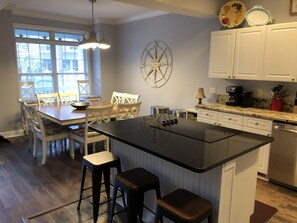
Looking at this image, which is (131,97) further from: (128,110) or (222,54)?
(222,54)

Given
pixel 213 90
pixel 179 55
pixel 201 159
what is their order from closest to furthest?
pixel 201 159 < pixel 213 90 < pixel 179 55

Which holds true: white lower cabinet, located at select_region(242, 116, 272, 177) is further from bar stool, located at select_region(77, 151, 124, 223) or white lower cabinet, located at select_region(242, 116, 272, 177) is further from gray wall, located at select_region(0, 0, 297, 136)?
bar stool, located at select_region(77, 151, 124, 223)

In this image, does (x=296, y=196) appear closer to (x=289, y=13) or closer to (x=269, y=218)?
(x=269, y=218)

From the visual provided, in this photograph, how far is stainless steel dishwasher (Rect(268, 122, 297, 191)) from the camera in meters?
2.87

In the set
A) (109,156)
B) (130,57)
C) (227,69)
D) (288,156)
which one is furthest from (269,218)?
(130,57)

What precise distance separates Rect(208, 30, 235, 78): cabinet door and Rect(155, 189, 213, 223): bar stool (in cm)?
251

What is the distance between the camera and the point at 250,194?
81.0 inches

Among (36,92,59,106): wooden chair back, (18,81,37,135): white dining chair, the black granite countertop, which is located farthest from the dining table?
the black granite countertop

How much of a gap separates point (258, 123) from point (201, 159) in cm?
195

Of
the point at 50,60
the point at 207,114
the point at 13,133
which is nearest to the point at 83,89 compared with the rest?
the point at 50,60

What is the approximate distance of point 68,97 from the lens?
17.6 feet

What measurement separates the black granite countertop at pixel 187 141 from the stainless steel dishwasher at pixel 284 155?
1.07 metres

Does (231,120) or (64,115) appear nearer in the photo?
(231,120)

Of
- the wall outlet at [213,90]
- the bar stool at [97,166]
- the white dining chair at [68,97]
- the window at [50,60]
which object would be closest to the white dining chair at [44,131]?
the white dining chair at [68,97]
